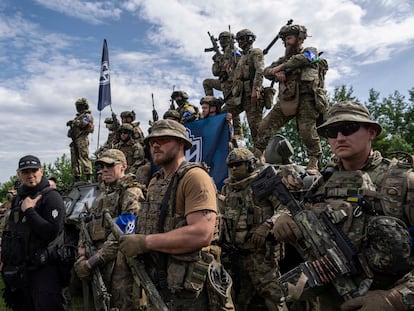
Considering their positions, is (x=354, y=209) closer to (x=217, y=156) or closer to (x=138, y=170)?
(x=217, y=156)

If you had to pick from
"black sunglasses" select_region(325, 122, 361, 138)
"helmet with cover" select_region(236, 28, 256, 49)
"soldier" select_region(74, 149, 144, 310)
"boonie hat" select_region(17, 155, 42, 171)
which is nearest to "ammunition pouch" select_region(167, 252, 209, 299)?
"black sunglasses" select_region(325, 122, 361, 138)

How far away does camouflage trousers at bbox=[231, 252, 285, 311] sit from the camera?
4.91 metres

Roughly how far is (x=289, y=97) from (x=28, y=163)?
4045 mm

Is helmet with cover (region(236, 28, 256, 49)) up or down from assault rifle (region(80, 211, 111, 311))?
up

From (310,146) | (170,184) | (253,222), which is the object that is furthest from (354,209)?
(310,146)

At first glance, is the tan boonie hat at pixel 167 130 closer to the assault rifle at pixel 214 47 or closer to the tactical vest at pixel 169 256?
the tactical vest at pixel 169 256

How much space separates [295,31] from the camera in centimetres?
663

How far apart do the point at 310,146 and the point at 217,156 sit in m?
1.50

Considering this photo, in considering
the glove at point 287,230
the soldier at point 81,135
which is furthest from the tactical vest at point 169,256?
the soldier at point 81,135

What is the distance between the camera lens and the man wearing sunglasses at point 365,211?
7.23 ft

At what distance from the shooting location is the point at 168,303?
302 centimetres

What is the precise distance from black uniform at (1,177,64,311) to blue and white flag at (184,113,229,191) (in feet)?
8.95

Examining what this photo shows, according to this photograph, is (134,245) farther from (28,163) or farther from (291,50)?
(291,50)

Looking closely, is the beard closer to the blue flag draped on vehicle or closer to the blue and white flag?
the blue and white flag
